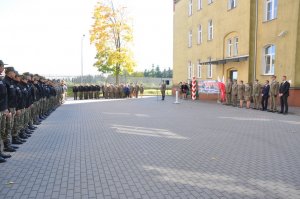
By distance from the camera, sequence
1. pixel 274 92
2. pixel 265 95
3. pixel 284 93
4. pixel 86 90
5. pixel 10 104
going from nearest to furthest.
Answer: pixel 10 104 → pixel 284 93 → pixel 274 92 → pixel 265 95 → pixel 86 90

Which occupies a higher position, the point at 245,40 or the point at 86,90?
the point at 245,40

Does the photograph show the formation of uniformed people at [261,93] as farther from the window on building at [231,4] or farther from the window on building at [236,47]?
the window on building at [231,4]

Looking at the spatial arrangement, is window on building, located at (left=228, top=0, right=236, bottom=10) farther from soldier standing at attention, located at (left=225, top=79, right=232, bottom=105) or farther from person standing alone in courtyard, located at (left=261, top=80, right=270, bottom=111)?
person standing alone in courtyard, located at (left=261, top=80, right=270, bottom=111)

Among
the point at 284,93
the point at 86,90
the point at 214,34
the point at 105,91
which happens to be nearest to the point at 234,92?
the point at 284,93

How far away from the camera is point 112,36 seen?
42.8 m

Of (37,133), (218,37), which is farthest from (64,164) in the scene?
(218,37)

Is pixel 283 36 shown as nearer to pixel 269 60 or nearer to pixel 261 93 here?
pixel 269 60

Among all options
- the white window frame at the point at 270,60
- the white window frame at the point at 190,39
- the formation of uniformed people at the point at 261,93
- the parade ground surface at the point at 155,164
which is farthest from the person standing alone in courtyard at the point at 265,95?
the white window frame at the point at 190,39

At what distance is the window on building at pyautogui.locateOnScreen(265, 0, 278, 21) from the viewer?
2148 cm

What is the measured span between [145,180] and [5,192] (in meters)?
2.35

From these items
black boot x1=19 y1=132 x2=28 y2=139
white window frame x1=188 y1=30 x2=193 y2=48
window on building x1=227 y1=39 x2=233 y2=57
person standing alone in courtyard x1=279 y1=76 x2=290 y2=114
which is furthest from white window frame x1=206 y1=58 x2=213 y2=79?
black boot x1=19 y1=132 x2=28 y2=139

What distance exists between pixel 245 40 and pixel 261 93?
20.9 feet

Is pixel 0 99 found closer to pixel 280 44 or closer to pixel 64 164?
pixel 64 164

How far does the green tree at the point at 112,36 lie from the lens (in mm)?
42062
